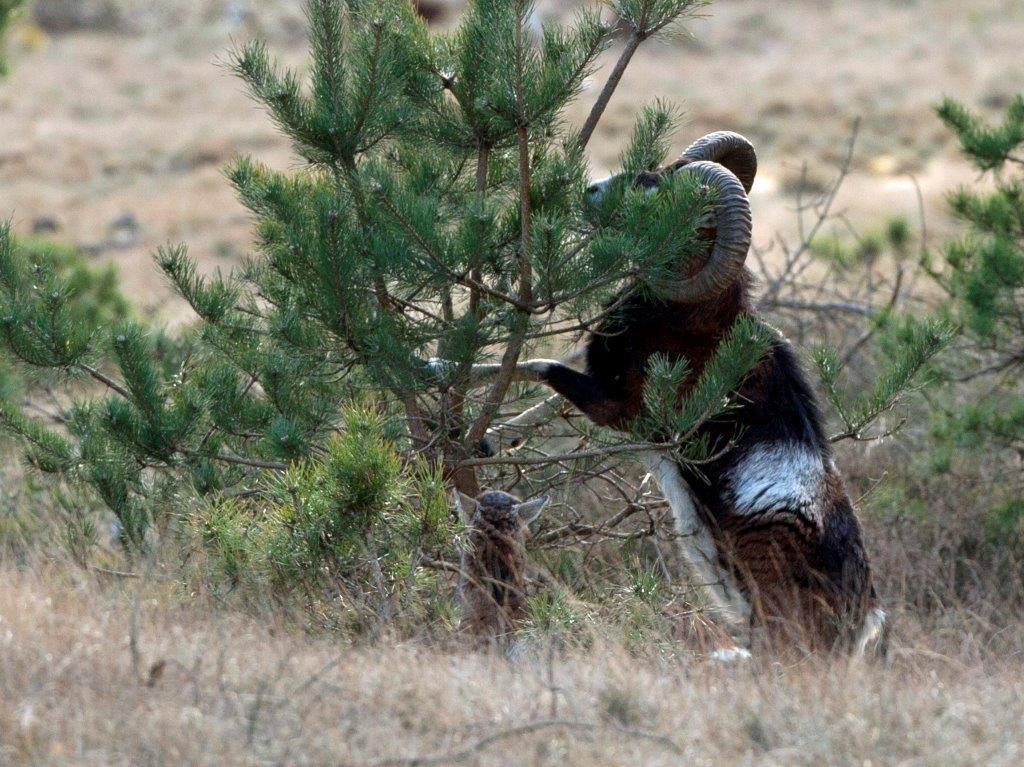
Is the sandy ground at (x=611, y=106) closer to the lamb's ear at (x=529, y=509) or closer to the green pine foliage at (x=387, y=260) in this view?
the green pine foliage at (x=387, y=260)

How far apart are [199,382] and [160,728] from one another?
8.53 feet

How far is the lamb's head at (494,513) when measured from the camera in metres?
6.27

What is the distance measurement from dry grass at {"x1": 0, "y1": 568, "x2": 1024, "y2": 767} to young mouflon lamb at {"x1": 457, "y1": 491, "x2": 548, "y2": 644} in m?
0.63

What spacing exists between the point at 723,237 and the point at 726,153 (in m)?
1.02

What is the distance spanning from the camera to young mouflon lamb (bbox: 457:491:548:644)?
19.9ft

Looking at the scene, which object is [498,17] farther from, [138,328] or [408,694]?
[408,694]

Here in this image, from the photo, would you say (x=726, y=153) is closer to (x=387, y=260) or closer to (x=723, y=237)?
(x=723, y=237)

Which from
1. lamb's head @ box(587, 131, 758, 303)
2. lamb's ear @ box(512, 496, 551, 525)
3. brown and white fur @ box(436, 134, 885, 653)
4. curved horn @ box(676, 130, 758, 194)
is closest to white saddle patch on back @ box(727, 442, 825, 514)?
brown and white fur @ box(436, 134, 885, 653)

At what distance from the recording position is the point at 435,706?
4.58 meters

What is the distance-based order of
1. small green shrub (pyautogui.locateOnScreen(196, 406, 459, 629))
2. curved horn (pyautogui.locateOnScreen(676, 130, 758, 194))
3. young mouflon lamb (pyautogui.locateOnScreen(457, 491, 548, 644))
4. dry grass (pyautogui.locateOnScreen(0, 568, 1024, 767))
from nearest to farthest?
dry grass (pyautogui.locateOnScreen(0, 568, 1024, 767))
small green shrub (pyautogui.locateOnScreen(196, 406, 459, 629))
young mouflon lamb (pyautogui.locateOnScreen(457, 491, 548, 644))
curved horn (pyautogui.locateOnScreen(676, 130, 758, 194))

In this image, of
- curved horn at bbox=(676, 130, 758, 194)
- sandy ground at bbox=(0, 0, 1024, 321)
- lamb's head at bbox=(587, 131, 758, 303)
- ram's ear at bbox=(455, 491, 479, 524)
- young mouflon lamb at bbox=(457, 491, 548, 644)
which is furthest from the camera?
sandy ground at bbox=(0, 0, 1024, 321)

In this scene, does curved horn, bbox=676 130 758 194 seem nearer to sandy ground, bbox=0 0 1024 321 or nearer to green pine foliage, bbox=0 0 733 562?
green pine foliage, bbox=0 0 733 562

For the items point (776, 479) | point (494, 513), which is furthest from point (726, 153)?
point (494, 513)

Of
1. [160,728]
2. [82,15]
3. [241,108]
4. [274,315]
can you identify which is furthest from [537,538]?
[82,15]
